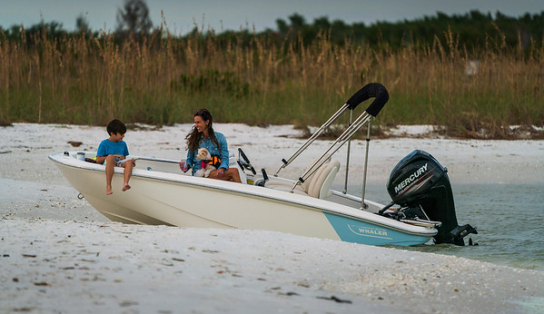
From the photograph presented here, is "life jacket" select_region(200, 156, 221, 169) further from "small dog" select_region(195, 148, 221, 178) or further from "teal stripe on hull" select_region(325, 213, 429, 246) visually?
"teal stripe on hull" select_region(325, 213, 429, 246)

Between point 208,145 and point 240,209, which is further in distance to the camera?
point 208,145

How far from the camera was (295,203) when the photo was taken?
595 cm

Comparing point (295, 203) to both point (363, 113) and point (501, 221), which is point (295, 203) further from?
point (501, 221)

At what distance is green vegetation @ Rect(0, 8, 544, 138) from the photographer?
45.8 feet

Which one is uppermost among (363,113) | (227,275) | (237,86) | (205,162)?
(237,86)

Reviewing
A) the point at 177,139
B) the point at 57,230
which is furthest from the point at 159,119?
the point at 57,230

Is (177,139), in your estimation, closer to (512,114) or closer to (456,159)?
(456,159)

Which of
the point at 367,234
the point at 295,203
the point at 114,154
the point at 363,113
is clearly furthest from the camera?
the point at 363,113

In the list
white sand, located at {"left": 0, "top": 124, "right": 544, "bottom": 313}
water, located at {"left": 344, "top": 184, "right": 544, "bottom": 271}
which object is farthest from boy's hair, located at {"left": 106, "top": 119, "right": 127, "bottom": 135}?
water, located at {"left": 344, "top": 184, "right": 544, "bottom": 271}

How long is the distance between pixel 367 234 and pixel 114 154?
2.30 meters

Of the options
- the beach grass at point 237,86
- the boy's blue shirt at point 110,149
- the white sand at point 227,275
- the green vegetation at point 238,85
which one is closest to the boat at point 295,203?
the boy's blue shirt at point 110,149

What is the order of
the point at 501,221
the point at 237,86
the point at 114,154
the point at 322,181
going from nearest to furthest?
the point at 114,154 → the point at 322,181 → the point at 501,221 → the point at 237,86

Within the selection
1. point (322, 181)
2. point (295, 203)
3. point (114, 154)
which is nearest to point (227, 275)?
point (295, 203)

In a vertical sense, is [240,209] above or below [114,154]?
below
